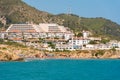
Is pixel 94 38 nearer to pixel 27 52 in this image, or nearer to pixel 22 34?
pixel 22 34

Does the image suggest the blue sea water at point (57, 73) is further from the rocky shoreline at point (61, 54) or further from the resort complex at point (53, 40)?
the resort complex at point (53, 40)

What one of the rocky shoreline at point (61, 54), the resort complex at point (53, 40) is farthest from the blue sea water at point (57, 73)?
the resort complex at point (53, 40)

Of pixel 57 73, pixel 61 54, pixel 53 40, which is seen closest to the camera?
pixel 57 73

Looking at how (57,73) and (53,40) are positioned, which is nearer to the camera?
(57,73)

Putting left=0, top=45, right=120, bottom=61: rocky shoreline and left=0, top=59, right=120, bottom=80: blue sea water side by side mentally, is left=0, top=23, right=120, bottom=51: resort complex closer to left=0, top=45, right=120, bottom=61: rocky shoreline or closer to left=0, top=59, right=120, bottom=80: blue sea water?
left=0, top=45, right=120, bottom=61: rocky shoreline

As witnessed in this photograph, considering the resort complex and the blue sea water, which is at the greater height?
the resort complex

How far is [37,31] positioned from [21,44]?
21.6 metres

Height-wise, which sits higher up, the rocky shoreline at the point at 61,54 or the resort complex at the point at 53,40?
the resort complex at the point at 53,40

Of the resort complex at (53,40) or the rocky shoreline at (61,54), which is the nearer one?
the rocky shoreline at (61,54)

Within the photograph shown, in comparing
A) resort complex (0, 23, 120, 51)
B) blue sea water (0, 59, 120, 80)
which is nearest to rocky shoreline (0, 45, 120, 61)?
resort complex (0, 23, 120, 51)

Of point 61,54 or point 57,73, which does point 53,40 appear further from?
point 57,73

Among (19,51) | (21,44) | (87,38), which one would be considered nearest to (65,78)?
(19,51)

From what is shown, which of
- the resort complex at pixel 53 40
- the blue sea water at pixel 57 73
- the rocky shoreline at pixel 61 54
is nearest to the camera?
the blue sea water at pixel 57 73

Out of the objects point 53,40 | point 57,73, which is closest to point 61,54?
point 53,40
